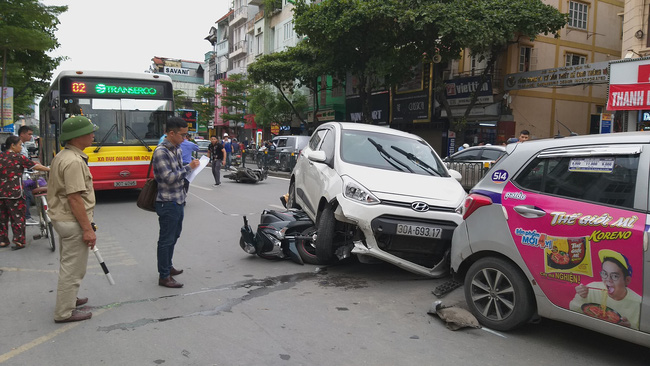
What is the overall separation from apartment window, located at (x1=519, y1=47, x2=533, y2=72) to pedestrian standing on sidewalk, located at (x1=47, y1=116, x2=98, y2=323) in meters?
24.0

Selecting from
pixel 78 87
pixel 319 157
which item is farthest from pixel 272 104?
pixel 319 157

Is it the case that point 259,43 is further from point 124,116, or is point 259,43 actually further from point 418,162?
point 418,162

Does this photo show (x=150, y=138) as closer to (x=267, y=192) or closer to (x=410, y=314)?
(x=267, y=192)

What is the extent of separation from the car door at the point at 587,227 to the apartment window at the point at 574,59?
25228mm

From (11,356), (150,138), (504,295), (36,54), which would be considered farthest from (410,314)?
(36,54)

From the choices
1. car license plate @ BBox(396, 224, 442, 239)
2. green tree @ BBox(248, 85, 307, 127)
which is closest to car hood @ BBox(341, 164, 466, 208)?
car license plate @ BBox(396, 224, 442, 239)

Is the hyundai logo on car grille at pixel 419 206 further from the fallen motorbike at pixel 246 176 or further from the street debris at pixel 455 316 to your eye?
the fallen motorbike at pixel 246 176

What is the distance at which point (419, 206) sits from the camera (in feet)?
17.4

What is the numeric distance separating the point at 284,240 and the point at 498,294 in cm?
314

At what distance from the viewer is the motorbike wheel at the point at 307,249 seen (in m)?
6.30

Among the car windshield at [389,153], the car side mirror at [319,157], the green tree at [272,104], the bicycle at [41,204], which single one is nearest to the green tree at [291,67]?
the green tree at [272,104]

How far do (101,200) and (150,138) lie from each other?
219 cm

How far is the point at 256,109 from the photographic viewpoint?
3962 centimetres

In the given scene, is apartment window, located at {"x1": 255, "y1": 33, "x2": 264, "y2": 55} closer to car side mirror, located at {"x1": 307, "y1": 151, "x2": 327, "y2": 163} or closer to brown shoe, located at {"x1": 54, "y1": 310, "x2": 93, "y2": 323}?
car side mirror, located at {"x1": 307, "y1": 151, "x2": 327, "y2": 163}
